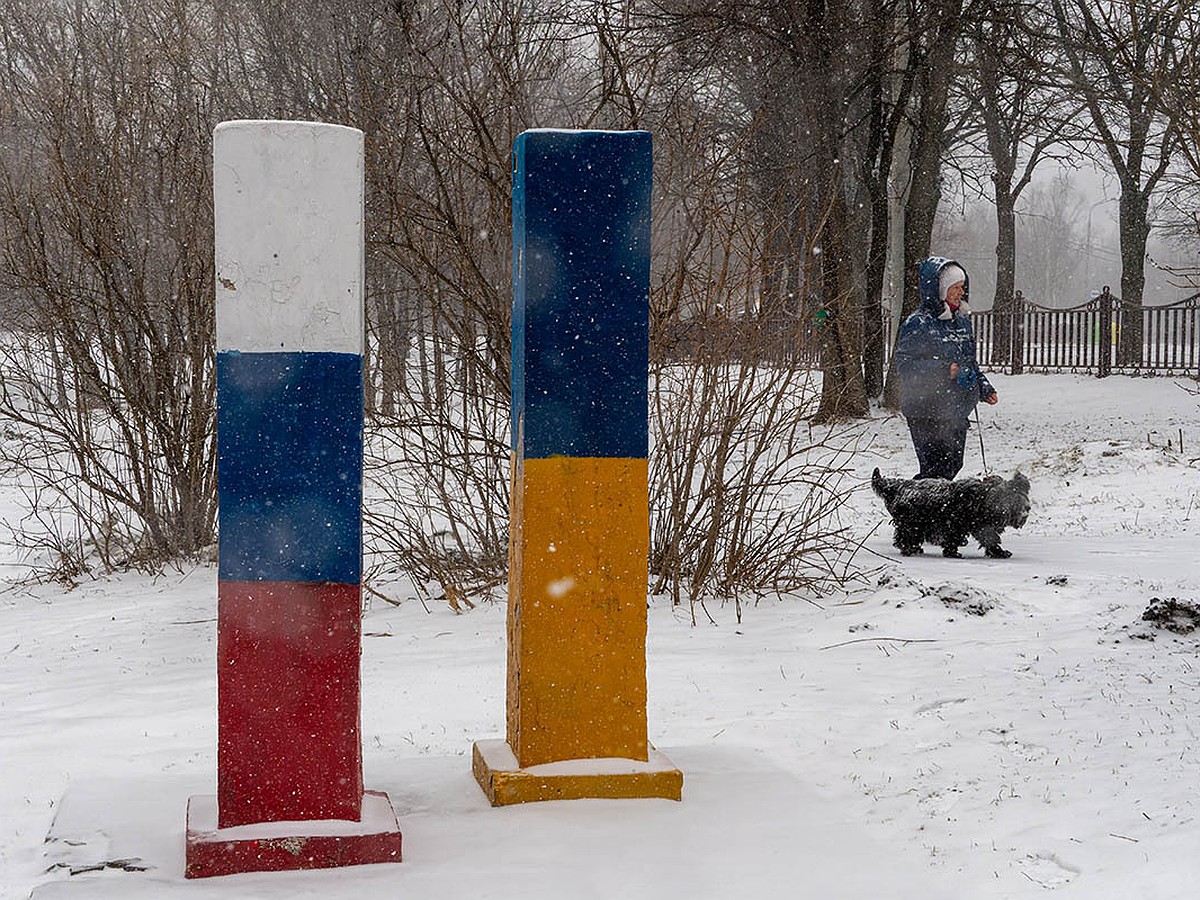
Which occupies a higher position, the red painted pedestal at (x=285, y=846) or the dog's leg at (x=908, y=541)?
the dog's leg at (x=908, y=541)

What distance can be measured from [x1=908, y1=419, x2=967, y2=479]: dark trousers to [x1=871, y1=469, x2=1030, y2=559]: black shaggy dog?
0.69 meters

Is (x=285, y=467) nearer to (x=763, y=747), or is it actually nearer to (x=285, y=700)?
(x=285, y=700)

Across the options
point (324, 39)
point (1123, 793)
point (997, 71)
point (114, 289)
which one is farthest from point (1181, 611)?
point (324, 39)

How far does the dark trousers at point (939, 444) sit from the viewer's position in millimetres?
8734

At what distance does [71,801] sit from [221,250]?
4.88 ft

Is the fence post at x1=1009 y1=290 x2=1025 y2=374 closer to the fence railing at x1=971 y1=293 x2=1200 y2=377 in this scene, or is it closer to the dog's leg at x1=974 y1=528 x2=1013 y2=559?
the fence railing at x1=971 y1=293 x2=1200 y2=377

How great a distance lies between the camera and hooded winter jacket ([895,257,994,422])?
855 cm

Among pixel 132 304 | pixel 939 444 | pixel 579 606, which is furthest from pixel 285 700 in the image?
pixel 939 444

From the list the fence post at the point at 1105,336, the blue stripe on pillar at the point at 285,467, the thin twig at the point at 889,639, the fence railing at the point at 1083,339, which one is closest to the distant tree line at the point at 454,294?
the thin twig at the point at 889,639

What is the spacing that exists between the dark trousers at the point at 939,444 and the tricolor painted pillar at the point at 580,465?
582cm

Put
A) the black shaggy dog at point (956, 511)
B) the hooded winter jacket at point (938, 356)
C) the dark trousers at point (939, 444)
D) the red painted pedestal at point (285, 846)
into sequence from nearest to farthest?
the red painted pedestal at point (285, 846), the black shaggy dog at point (956, 511), the hooded winter jacket at point (938, 356), the dark trousers at point (939, 444)

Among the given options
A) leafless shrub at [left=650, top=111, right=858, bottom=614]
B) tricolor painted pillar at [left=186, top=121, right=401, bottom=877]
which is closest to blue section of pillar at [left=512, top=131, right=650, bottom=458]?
tricolor painted pillar at [left=186, top=121, right=401, bottom=877]

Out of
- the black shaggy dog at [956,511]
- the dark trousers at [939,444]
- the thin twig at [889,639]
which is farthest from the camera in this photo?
the dark trousers at [939,444]

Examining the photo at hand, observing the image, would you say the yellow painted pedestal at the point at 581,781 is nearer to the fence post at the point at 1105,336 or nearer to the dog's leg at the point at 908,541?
the dog's leg at the point at 908,541
